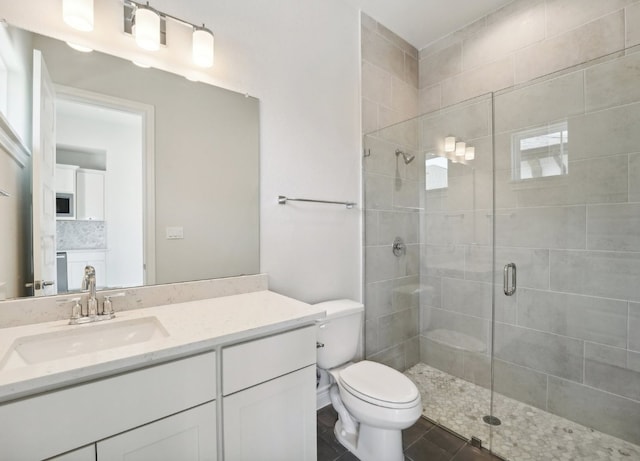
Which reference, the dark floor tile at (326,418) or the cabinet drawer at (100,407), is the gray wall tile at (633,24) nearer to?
the cabinet drawer at (100,407)

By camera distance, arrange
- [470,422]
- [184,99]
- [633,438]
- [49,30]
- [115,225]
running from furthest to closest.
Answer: [470,422] → [633,438] → [184,99] → [115,225] → [49,30]

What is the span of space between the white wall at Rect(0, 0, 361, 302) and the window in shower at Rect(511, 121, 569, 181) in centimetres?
104

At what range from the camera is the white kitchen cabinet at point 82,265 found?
1183mm

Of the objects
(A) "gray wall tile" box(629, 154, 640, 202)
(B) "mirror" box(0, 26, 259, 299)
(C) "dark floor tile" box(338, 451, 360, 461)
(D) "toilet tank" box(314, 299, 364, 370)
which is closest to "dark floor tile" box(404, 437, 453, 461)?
(C) "dark floor tile" box(338, 451, 360, 461)

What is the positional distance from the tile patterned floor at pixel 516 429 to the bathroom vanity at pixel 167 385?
1.04 meters

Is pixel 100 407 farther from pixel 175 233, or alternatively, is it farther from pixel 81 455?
pixel 175 233

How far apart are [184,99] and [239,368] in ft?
4.01

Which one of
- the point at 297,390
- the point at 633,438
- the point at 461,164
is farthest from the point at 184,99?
the point at 633,438

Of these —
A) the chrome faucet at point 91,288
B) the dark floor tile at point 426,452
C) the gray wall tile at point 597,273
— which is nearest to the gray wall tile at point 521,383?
the gray wall tile at point 597,273

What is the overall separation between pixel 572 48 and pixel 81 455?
9.68 feet

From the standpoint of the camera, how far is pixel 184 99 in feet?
4.71

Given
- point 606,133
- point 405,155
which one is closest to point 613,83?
point 606,133

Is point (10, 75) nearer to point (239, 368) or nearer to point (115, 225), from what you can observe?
point (115, 225)

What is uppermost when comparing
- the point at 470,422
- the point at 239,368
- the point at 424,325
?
the point at 239,368
